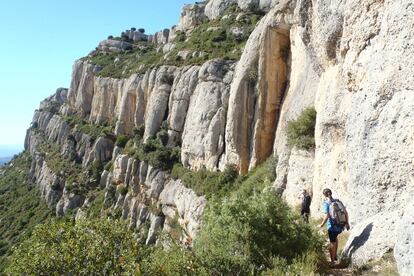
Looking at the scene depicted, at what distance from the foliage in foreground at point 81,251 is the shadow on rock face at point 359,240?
15.9ft

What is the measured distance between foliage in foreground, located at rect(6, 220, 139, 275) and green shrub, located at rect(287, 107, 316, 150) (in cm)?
1119

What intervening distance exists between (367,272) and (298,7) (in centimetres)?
1550

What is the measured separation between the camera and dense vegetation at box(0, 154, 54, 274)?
175 ft

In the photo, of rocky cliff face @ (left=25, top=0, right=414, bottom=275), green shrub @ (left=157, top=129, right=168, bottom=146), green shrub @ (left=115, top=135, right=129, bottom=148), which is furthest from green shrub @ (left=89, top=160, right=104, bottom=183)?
green shrub @ (left=157, top=129, right=168, bottom=146)

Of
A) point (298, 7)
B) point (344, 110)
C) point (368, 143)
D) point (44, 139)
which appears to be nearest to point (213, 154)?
point (298, 7)

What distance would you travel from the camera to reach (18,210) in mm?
63469

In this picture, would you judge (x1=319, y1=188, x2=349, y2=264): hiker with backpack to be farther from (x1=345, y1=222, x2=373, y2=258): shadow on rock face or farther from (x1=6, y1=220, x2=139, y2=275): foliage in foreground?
(x1=6, y1=220, x2=139, y2=275): foliage in foreground

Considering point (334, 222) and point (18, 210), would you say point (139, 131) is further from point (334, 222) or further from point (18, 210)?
point (334, 222)

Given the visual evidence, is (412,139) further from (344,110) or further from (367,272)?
(344,110)

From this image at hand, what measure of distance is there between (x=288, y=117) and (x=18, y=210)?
53482mm

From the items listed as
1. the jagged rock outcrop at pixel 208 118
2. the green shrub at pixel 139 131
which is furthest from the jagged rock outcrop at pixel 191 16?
the jagged rock outcrop at pixel 208 118

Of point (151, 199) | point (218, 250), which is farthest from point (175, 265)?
point (151, 199)

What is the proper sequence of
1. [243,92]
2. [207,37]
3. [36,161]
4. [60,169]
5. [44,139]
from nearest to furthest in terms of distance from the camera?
[243,92], [207,37], [60,169], [36,161], [44,139]

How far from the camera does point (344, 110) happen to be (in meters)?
14.9
